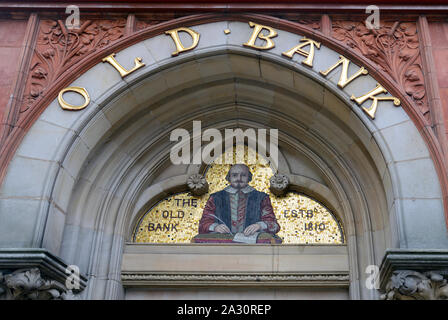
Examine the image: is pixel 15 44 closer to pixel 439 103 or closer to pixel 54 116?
pixel 54 116

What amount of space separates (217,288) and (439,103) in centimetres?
377

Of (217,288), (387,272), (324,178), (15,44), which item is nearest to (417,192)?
(387,272)

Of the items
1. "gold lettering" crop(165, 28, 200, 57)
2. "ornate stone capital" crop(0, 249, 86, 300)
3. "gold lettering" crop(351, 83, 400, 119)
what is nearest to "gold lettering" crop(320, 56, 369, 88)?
"gold lettering" crop(351, 83, 400, 119)

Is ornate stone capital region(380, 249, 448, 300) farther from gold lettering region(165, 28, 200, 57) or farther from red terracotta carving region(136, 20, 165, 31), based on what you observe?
red terracotta carving region(136, 20, 165, 31)

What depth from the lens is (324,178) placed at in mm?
8656

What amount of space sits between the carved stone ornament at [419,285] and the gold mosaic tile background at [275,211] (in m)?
2.00

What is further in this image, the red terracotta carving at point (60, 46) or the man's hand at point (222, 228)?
the man's hand at point (222, 228)

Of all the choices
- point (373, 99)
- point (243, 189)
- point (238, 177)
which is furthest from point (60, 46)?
point (373, 99)

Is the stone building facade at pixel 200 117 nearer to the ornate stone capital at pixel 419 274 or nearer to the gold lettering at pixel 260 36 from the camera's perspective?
the gold lettering at pixel 260 36

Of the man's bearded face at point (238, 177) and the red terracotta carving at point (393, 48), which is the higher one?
the red terracotta carving at point (393, 48)

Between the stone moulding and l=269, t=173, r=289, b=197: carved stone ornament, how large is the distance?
133 centimetres

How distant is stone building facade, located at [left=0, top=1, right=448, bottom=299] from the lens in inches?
286

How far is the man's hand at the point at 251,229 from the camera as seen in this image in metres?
8.35

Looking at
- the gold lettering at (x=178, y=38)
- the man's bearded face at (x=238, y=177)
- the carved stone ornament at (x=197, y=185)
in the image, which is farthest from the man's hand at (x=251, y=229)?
the gold lettering at (x=178, y=38)
